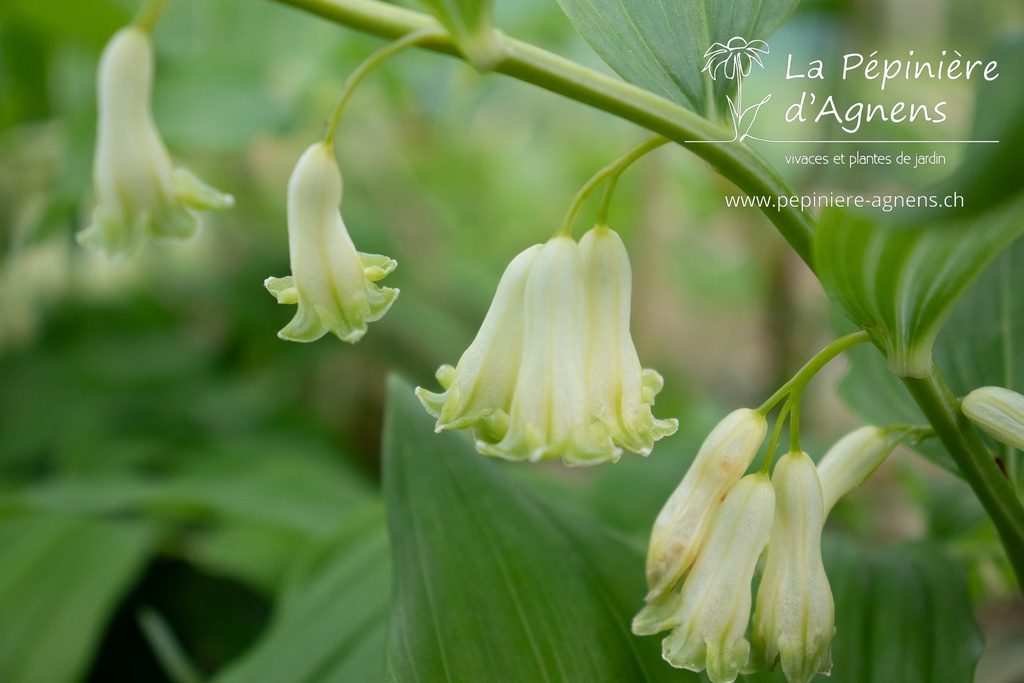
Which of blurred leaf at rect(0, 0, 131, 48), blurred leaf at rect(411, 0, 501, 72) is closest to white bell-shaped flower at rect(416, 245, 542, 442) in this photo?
blurred leaf at rect(411, 0, 501, 72)

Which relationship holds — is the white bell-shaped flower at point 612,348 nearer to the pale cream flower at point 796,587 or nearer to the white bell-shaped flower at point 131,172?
the pale cream flower at point 796,587

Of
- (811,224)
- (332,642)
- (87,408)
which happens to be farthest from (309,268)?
(87,408)

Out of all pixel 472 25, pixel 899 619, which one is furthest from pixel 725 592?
pixel 472 25

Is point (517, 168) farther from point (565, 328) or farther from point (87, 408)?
point (565, 328)

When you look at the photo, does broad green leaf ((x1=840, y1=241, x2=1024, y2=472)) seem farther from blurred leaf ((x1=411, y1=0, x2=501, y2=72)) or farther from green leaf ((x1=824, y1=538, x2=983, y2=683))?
blurred leaf ((x1=411, y1=0, x2=501, y2=72))

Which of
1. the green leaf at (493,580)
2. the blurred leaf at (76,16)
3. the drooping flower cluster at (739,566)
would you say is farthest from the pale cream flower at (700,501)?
the blurred leaf at (76,16)

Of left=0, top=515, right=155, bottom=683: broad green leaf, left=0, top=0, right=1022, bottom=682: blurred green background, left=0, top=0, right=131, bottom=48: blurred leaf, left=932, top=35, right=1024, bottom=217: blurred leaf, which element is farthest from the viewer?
left=0, top=0, right=131, bottom=48: blurred leaf
